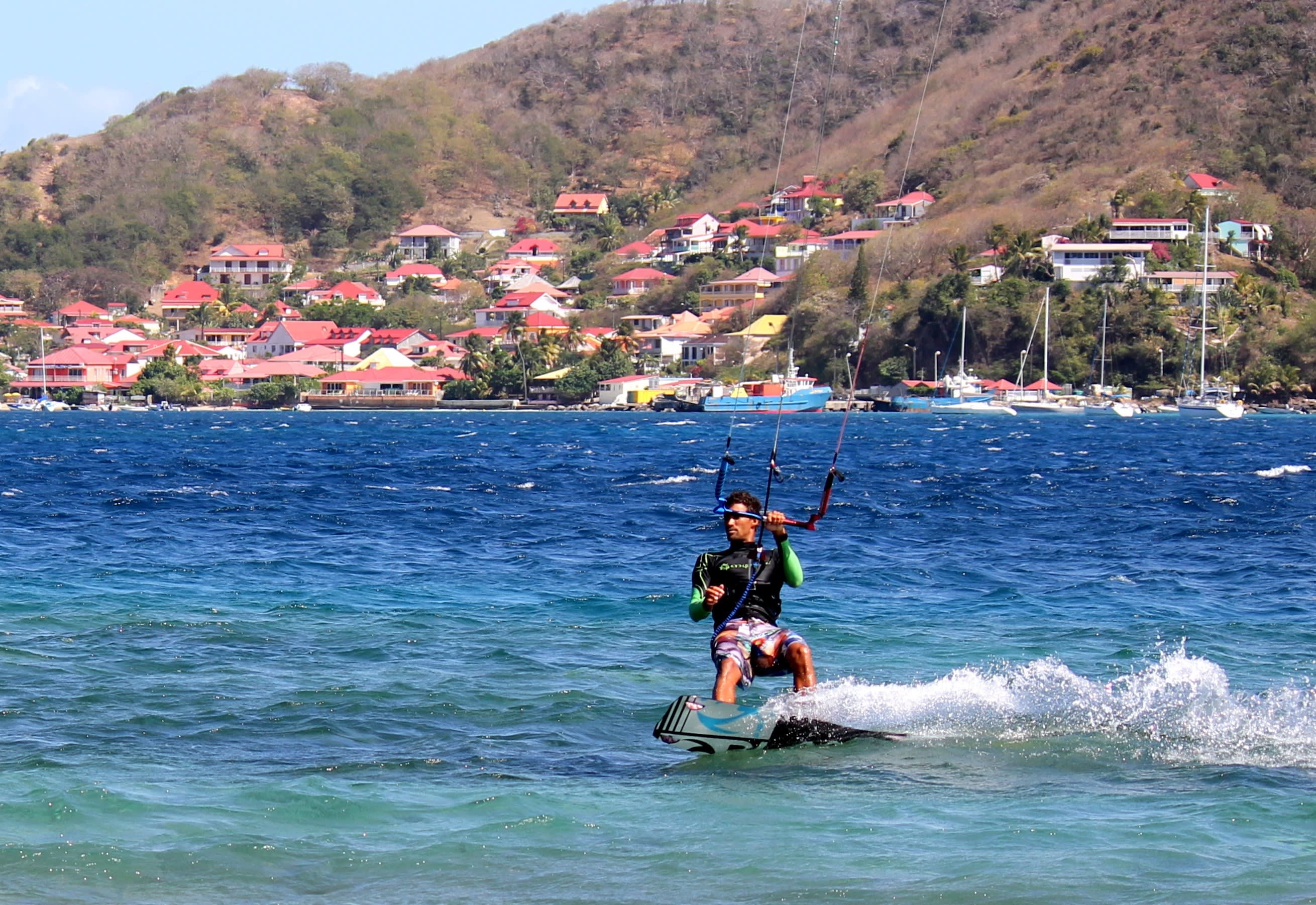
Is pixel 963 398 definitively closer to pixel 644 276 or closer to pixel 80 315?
pixel 644 276

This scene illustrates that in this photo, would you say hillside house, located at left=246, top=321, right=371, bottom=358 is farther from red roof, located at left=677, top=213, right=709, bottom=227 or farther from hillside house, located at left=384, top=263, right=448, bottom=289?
red roof, located at left=677, top=213, right=709, bottom=227

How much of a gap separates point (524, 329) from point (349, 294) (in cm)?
4501

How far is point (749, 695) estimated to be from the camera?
45.1ft

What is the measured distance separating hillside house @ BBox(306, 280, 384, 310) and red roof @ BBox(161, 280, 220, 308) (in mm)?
12281

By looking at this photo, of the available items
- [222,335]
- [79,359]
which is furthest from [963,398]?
[222,335]

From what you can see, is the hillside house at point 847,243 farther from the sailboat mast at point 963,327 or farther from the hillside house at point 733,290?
the sailboat mast at point 963,327

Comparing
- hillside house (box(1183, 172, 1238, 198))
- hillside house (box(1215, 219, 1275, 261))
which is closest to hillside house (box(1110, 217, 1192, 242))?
hillside house (box(1215, 219, 1275, 261))

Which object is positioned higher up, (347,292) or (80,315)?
(347,292)

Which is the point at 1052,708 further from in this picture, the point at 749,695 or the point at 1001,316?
the point at 1001,316

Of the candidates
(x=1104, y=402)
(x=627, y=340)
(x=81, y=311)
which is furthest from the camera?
(x=81, y=311)

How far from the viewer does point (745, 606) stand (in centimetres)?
1142

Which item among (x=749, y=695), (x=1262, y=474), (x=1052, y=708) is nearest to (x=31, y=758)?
(x=749, y=695)

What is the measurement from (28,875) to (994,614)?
1250cm

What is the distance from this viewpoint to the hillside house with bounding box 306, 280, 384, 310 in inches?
7180
